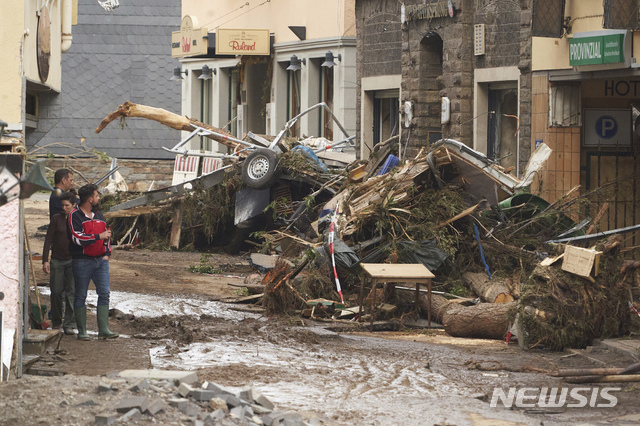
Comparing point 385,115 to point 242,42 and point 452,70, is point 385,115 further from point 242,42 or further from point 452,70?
point 242,42

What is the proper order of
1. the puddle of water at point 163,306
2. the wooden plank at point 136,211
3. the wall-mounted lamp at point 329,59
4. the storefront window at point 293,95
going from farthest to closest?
the storefront window at point 293,95 → the wall-mounted lamp at point 329,59 → the wooden plank at point 136,211 → the puddle of water at point 163,306

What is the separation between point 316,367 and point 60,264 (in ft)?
11.5

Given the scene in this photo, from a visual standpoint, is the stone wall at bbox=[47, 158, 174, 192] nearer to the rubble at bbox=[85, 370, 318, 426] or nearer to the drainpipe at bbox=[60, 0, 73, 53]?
the drainpipe at bbox=[60, 0, 73, 53]

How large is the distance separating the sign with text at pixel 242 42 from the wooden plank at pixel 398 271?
1619 cm

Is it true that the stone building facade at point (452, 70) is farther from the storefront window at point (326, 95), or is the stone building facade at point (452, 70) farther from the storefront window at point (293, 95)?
the storefront window at point (293, 95)

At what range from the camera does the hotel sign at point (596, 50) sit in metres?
15.0

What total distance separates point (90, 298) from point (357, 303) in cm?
393

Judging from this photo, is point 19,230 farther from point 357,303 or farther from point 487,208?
point 487,208

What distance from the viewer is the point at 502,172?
15664 mm

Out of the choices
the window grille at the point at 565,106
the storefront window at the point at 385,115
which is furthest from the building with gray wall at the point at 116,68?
the window grille at the point at 565,106

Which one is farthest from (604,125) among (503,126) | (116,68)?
(116,68)

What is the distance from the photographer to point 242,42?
2880 centimetres

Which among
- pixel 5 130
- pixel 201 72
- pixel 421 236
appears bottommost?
pixel 421 236

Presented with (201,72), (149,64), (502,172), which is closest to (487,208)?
(502,172)
